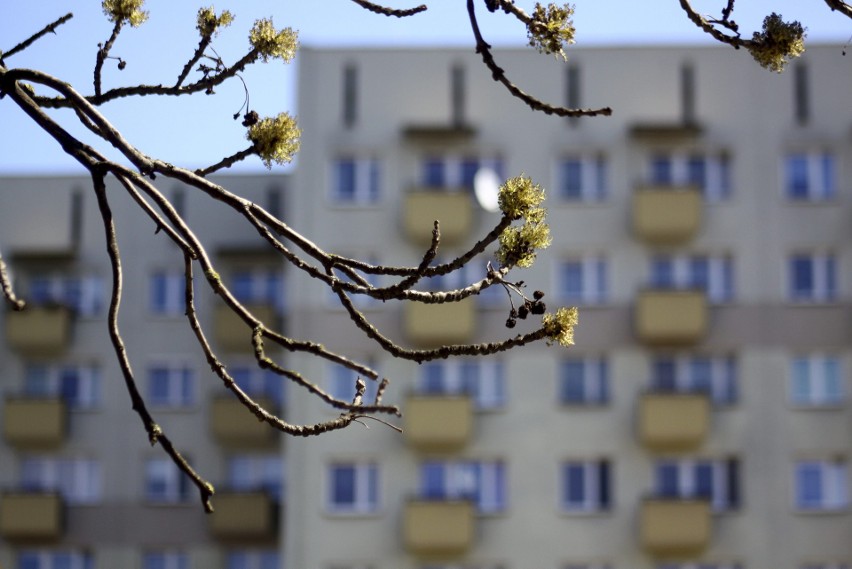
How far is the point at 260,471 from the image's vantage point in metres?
38.7

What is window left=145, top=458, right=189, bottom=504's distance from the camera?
38656 millimetres

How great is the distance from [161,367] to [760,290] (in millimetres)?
13500

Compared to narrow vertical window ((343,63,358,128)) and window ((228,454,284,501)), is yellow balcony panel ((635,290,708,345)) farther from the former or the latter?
window ((228,454,284,501))

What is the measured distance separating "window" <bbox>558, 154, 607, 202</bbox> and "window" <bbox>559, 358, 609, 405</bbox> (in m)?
3.38

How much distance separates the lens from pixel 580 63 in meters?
35.6

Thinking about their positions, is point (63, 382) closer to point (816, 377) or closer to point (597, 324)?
point (597, 324)

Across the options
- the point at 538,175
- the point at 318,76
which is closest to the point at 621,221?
the point at 538,175

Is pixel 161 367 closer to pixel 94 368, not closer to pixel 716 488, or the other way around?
pixel 94 368

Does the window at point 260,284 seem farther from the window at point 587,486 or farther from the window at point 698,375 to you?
the window at point 698,375

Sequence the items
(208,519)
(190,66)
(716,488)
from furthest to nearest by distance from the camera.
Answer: (208,519), (716,488), (190,66)

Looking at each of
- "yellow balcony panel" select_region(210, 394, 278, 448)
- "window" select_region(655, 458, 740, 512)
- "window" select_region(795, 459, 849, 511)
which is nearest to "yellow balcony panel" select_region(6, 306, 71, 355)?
"yellow balcony panel" select_region(210, 394, 278, 448)

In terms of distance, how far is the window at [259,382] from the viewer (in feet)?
127

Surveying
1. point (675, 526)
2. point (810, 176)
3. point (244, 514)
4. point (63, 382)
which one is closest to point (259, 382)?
point (244, 514)

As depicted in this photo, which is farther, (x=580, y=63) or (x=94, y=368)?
(x=94, y=368)
